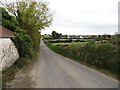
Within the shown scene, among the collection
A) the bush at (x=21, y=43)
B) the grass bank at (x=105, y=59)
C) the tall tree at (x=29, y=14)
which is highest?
the tall tree at (x=29, y=14)

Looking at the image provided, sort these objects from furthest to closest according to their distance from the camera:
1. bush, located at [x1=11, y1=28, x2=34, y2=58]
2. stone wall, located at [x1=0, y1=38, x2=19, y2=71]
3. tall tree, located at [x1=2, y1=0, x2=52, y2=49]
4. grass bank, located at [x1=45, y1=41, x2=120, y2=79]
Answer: tall tree, located at [x1=2, y1=0, x2=52, y2=49]
bush, located at [x1=11, y1=28, x2=34, y2=58]
grass bank, located at [x1=45, y1=41, x2=120, y2=79]
stone wall, located at [x1=0, y1=38, x2=19, y2=71]

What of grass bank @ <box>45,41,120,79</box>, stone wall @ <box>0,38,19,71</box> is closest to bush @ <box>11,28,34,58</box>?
stone wall @ <box>0,38,19,71</box>

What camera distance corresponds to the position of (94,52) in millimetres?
12008

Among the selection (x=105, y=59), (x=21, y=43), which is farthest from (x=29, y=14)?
(x=105, y=59)

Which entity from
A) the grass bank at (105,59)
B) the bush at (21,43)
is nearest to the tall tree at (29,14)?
the bush at (21,43)

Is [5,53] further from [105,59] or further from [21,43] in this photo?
[105,59]

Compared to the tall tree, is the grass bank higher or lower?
lower

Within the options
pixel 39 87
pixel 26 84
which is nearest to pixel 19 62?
pixel 26 84

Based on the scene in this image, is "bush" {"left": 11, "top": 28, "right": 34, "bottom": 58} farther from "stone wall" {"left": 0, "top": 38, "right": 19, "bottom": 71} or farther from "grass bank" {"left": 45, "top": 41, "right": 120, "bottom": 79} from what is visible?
"grass bank" {"left": 45, "top": 41, "right": 120, "bottom": 79}

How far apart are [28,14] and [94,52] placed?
1432 centimetres

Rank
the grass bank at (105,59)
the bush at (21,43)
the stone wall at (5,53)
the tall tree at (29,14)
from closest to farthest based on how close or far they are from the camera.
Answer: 1. the stone wall at (5,53)
2. the grass bank at (105,59)
3. the bush at (21,43)
4. the tall tree at (29,14)

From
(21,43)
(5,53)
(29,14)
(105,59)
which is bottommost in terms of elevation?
→ (105,59)

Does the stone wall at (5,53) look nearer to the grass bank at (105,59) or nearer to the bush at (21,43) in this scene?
the bush at (21,43)

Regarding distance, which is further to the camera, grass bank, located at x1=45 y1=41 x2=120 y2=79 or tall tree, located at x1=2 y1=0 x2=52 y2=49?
tall tree, located at x1=2 y1=0 x2=52 y2=49
